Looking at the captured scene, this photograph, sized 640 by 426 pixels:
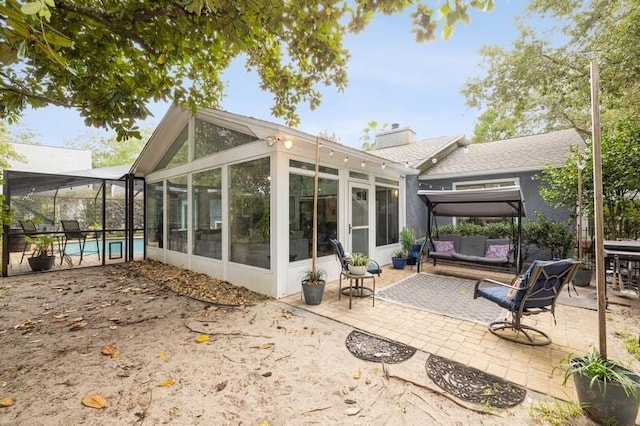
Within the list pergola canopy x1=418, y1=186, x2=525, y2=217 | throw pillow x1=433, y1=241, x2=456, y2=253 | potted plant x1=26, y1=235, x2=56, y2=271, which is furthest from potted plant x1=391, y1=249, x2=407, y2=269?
potted plant x1=26, y1=235, x2=56, y2=271

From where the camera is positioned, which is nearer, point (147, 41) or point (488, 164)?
point (147, 41)

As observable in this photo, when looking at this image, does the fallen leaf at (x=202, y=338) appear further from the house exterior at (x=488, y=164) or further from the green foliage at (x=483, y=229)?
the green foliage at (x=483, y=229)

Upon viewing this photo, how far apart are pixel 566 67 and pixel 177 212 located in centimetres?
1207

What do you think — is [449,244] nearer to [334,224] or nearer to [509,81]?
[334,224]

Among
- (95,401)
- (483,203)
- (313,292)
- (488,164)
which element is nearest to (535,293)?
(313,292)

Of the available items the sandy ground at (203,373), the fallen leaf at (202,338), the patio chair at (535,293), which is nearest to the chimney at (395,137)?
the patio chair at (535,293)

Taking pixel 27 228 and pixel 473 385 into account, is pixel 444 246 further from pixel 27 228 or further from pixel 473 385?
pixel 27 228

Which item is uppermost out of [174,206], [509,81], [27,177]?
[509,81]

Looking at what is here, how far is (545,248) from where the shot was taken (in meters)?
7.45

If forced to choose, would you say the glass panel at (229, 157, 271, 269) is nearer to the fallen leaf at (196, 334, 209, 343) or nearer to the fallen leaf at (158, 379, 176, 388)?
the fallen leaf at (196, 334, 209, 343)

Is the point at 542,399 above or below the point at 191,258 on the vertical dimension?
below

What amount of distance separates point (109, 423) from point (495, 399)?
298cm

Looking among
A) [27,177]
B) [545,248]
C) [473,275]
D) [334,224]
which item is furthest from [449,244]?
[27,177]

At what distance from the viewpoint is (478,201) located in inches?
251
